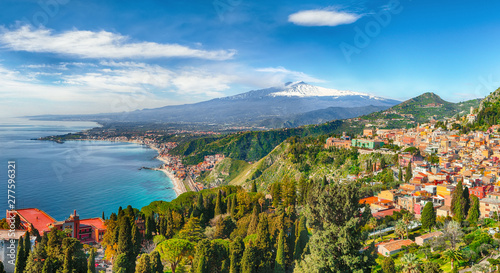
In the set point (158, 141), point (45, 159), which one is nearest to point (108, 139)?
point (158, 141)

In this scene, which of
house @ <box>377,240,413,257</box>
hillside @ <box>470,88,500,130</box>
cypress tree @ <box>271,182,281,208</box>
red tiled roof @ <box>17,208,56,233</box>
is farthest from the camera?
hillside @ <box>470,88,500,130</box>

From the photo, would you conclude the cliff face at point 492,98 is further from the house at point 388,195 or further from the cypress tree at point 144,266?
the cypress tree at point 144,266

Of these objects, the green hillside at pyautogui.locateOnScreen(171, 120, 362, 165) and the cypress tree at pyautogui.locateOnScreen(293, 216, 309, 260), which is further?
the green hillside at pyautogui.locateOnScreen(171, 120, 362, 165)

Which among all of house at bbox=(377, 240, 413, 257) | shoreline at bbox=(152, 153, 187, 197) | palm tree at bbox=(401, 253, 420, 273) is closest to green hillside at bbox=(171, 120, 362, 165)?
shoreline at bbox=(152, 153, 187, 197)

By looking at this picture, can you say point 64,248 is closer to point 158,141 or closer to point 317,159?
point 317,159

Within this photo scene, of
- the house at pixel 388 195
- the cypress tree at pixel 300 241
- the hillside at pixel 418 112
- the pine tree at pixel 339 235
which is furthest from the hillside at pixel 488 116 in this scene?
the pine tree at pixel 339 235

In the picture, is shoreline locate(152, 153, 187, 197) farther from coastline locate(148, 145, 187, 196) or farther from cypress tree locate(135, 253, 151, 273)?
cypress tree locate(135, 253, 151, 273)
